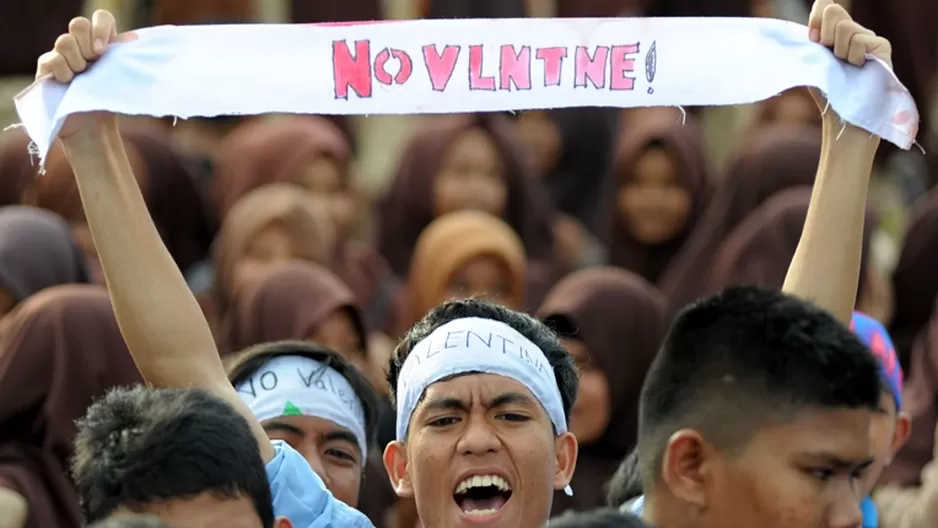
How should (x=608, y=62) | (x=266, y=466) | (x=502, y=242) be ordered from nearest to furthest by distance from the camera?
(x=266, y=466) < (x=608, y=62) < (x=502, y=242)

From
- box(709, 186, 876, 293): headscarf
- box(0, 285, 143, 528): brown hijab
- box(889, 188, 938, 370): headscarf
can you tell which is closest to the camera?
box(0, 285, 143, 528): brown hijab

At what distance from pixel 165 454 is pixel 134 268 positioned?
0.69m

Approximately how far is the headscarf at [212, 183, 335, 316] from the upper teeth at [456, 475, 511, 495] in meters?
3.82

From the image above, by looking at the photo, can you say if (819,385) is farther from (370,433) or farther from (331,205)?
(331,205)

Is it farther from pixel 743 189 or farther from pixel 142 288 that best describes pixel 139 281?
pixel 743 189

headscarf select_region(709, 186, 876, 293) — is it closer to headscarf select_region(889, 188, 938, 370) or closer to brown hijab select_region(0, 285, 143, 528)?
headscarf select_region(889, 188, 938, 370)

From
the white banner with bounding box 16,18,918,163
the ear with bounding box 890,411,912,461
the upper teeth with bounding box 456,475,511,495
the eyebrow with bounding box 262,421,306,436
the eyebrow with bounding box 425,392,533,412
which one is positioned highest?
the white banner with bounding box 16,18,918,163

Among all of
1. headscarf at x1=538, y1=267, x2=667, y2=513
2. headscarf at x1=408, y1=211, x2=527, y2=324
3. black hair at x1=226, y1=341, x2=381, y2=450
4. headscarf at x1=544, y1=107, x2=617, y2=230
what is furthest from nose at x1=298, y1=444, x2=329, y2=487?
headscarf at x1=544, y1=107, x2=617, y2=230

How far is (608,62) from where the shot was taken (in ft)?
16.9

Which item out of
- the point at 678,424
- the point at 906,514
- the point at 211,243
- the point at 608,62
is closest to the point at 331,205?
the point at 211,243

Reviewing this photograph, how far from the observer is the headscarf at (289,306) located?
7504 millimetres

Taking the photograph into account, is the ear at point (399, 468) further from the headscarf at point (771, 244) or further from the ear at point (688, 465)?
the headscarf at point (771, 244)

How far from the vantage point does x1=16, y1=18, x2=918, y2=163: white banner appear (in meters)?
5.08

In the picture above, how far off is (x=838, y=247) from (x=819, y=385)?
1.02 metres
